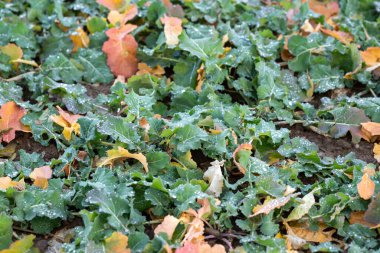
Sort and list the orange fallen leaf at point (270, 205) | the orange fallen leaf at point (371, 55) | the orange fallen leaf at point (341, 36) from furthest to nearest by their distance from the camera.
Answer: the orange fallen leaf at point (341, 36), the orange fallen leaf at point (371, 55), the orange fallen leaf at point (270, 205)

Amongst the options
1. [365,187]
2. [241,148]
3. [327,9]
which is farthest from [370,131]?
[327,9]

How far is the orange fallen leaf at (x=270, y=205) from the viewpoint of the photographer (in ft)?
7.54

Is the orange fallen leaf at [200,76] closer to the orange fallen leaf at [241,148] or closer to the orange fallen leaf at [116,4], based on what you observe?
the orange fallen leaf at [241,148]

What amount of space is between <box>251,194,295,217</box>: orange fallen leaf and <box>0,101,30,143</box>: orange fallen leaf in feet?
3.53

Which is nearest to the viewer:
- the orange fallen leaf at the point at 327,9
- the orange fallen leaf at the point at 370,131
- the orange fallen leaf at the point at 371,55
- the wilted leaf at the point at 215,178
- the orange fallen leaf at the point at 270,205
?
the orange fallen leaf at the point at 270,205

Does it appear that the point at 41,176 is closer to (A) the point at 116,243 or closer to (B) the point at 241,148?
(A) the point at 116,243

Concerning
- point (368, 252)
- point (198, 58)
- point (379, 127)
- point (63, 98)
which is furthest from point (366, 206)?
point (63, 98)

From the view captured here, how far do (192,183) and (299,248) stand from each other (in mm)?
453

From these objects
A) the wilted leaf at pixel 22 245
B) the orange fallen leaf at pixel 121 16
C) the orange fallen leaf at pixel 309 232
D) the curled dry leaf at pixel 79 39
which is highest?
the orange fallen leaf at pixel 121 16

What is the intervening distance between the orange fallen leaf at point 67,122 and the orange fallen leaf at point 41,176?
20 centimetres

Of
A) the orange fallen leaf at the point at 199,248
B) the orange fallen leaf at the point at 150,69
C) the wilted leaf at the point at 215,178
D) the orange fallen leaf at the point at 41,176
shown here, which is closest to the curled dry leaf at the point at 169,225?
the orange fallen leaf at the point at 199,248

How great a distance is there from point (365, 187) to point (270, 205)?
0.37 meters

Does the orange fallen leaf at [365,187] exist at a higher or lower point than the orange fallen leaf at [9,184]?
higher

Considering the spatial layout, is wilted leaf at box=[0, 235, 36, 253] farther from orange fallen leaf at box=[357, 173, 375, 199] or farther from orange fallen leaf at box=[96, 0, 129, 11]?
orange fallen leaf at box=[96, 0, 129, 11]
